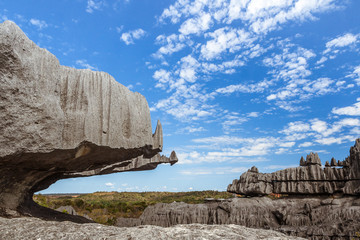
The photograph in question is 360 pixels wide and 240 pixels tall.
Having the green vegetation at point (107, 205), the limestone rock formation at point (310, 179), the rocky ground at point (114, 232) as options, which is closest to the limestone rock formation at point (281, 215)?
the limestone rock formation at point (310, 179)

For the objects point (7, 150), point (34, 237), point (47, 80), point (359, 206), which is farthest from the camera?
point (359, 206)

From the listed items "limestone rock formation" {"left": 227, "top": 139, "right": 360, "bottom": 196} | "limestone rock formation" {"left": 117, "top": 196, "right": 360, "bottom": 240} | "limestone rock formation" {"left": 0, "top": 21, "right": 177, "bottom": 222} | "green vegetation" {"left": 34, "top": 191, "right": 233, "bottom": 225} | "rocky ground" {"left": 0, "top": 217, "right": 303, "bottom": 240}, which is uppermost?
"limestone rock formation" {"left": 0, "top": 21, "right": 177, "bottom": 222}

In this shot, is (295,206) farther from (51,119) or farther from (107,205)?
(107,205)

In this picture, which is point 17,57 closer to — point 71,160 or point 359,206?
point 71,160

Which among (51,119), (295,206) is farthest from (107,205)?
(51,119)

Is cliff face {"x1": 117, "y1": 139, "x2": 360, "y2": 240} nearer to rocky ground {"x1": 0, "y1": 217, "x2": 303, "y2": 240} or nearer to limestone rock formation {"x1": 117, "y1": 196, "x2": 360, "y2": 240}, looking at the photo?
limestone rock formation {"x1": 117, "y1": 196, "x2": 360, "y2": 240}

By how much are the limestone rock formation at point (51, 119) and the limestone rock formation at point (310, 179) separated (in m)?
13.5

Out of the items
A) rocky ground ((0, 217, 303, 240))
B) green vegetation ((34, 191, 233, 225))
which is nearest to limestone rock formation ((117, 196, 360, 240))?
green vegetation ((34, 191, 233, 225))

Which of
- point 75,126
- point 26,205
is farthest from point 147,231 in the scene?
point 26,205

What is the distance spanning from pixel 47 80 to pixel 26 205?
377 centimetres

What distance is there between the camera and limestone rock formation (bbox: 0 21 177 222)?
16.5 ft

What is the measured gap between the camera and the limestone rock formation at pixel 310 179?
619 inches

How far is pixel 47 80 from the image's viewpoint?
558 centimetres

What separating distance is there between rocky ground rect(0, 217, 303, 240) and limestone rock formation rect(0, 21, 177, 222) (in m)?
1.43
